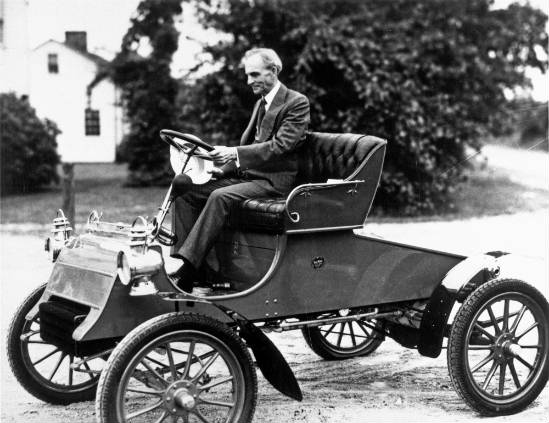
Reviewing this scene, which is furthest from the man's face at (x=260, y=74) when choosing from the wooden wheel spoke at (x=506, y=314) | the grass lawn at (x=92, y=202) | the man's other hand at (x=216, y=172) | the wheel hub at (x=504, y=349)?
the grass lawn at (x=92, y=202)

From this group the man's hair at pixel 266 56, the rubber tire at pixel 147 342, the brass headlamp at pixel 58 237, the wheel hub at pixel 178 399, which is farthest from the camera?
the man's hair at pixel 266 56

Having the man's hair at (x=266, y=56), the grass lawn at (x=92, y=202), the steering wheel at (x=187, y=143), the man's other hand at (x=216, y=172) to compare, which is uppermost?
the man's hair at (x=266, y=56)

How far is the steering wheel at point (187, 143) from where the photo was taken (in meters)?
4.24

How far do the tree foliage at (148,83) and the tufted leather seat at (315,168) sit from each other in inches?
425

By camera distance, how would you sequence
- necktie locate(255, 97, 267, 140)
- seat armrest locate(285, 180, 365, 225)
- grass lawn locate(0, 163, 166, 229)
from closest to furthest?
1. seat armrest locate(285, 180, 365, 225)
2. necktie locate(255, 97, 267, 140)
3. grass lawn locate(0, 163, 166, 229)

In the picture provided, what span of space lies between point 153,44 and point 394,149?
21.1 feet

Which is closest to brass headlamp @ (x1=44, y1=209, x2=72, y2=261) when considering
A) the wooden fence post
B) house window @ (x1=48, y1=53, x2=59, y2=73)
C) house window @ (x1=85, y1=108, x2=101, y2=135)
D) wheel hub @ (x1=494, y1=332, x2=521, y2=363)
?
wheel hub @ (x1=494, y1=332, x2=521, y2=363)

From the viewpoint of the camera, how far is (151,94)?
19000mm

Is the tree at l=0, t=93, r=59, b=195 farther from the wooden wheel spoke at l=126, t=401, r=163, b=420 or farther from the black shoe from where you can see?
the wooden wheel spoke at l=126, t=401, r=163, b=420

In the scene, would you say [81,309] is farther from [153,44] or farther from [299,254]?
[153,44]

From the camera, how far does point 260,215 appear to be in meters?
4.35

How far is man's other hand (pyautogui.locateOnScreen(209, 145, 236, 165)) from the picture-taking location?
4422mm

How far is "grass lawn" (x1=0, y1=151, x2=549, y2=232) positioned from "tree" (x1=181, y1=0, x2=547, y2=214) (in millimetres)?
923

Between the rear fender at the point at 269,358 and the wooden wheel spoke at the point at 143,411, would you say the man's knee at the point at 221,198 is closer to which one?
the rear fender at the point at 269,358
